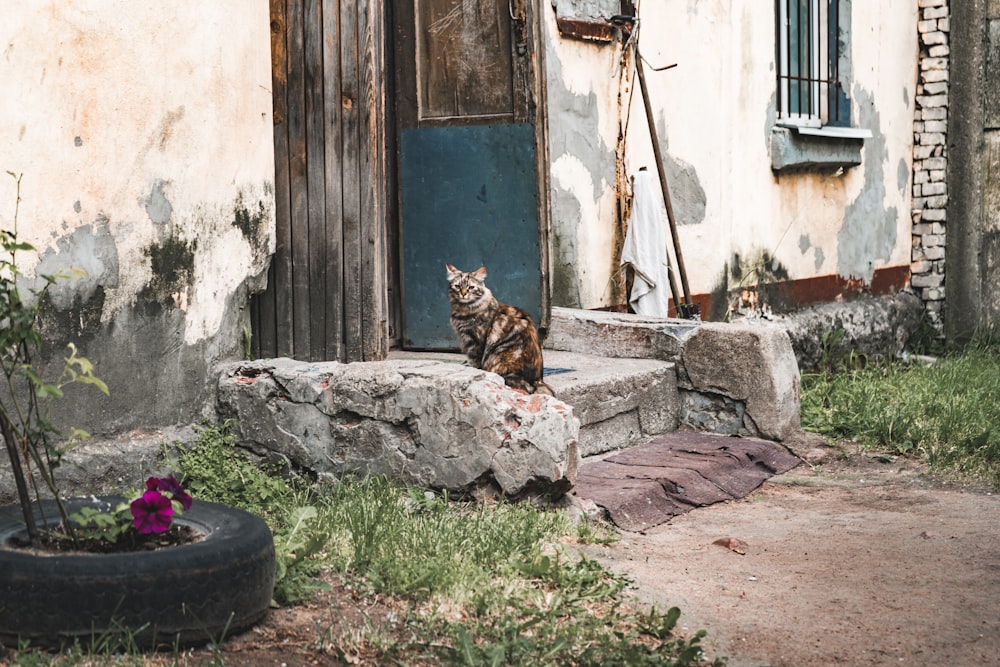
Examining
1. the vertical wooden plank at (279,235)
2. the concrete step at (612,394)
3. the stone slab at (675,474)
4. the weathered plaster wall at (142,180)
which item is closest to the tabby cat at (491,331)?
the concrete step at (612,394)

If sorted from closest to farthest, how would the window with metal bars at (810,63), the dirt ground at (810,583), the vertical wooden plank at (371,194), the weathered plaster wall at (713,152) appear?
the dirt ground at (810,583) < the vertical wooden plank at (371,194) < the weathered plaster wall at (713,152) < the window with metal bars at (810,63)

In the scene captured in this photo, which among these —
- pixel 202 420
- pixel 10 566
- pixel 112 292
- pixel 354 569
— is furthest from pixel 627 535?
pixel 10 566

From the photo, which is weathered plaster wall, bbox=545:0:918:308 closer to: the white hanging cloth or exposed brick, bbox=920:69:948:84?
the white hanging cloth

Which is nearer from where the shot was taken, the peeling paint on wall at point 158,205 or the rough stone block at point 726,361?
the peeling paint on wall at point 158,205

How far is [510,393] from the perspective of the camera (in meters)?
4.66

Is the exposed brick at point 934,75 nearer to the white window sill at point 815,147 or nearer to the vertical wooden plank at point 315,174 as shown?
the white window sill at point 815,147

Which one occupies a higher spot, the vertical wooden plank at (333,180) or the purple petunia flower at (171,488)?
the vertical wooden plank at (333,180)

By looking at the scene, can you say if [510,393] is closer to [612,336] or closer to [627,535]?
[627,535]

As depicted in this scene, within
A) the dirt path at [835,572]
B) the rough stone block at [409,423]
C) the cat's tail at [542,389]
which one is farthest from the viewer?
the cat's tail at [542,389]

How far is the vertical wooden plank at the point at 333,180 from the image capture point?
5.15m

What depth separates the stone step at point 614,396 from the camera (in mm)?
5699

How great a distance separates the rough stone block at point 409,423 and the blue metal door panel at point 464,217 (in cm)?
151

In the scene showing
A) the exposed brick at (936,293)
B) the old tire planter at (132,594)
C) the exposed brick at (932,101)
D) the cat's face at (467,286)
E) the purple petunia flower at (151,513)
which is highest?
the exposed brick at (932,101)

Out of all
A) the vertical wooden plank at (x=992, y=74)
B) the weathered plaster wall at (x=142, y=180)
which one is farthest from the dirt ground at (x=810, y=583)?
the vertical wooden plank at (x=992, y=74)
